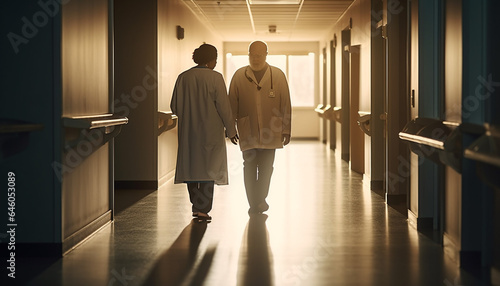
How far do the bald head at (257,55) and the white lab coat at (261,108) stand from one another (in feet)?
0.21

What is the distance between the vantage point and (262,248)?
4.49 m

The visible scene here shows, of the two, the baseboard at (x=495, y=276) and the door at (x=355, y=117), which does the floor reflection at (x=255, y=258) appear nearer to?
the baseboard at (x=495, y=276)

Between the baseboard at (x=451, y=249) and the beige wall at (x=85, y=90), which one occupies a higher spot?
the beige wall at (x=85, y=90)

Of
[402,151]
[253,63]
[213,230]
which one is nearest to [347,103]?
[402,151]

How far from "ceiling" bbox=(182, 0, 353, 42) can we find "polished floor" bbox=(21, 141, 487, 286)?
4.26m

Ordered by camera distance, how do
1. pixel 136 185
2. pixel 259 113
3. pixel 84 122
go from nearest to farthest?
pixel 84 122 < pixel 259 113 < pixel 136 185

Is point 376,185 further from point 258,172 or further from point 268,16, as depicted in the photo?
point 268,16

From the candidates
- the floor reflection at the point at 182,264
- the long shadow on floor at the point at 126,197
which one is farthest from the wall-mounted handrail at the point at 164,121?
the floor reflection at the point at 182,264

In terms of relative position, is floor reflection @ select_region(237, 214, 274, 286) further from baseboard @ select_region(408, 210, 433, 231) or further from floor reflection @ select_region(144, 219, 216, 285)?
baseboard @ select_region(408, 210, 433, 231)

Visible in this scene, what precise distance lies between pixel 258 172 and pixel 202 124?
0.78m

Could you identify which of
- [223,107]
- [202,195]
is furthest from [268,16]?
[202,195]

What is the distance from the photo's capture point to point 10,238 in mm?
4316

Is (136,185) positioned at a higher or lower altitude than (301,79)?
lower

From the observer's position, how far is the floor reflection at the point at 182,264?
12.0 feet
